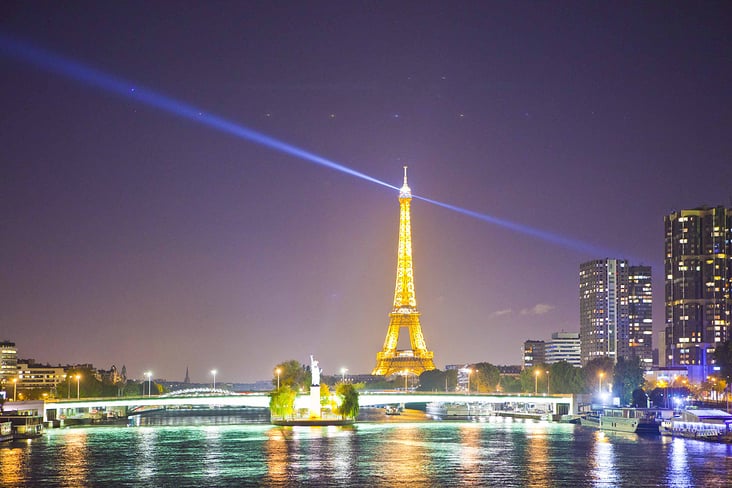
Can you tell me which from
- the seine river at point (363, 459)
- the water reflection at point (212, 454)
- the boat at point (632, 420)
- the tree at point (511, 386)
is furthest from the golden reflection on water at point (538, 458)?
the tree at point (511, 386)

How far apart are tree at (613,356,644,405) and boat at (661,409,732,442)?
145 feet

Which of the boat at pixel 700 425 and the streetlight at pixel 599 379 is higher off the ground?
the streetlight at pixel 599 379

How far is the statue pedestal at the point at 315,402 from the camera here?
11475 centimetres

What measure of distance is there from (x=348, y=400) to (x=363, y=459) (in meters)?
44.0

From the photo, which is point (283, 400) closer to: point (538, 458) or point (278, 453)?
point (278, 453)

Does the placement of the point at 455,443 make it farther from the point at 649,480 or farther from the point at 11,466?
the point at 11,466

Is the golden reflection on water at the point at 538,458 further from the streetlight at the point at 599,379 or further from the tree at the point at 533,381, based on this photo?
the tree at the point at 533,381

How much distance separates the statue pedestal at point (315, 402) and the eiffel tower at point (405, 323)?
51.9 metres

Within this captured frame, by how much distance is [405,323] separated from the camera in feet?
550

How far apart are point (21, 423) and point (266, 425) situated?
25765 mm

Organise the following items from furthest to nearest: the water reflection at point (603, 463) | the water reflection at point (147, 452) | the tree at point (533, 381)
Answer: the tree at point (533, 381) < the water reflection at point (147, 452) < the water reflection at point (603, 463)

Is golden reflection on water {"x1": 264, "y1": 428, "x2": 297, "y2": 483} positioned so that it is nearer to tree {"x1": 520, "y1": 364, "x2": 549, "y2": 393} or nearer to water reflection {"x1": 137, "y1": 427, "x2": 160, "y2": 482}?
water reflection {"x1": 137, "y1": 427, "x2": 160, "y2": 482}

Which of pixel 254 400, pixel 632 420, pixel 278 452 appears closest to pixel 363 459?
pixel 278 452

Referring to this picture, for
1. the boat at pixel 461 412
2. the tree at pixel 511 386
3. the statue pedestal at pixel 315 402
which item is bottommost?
the boat at pixel 461 412
